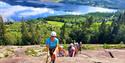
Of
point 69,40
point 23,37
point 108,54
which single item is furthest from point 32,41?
point 108,54

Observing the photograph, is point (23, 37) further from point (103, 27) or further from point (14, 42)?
point (103, 27)

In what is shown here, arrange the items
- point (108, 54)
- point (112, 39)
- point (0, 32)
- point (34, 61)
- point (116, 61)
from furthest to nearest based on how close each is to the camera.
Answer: point (0, 32), point (112, 39), point (108, 54), point (116, 61), point (34, 61)

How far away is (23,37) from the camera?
126938 mm

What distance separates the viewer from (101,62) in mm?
25016

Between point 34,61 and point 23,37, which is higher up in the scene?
point 34,61

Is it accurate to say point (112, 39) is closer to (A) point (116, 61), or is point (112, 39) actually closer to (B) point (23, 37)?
(B) point (23, 37)

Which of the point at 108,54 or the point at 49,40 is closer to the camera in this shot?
the point at 49,40

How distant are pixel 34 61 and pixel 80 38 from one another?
106357 millimetres

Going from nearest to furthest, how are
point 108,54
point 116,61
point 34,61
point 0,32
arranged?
point 34,61
point 116,61
point 108,54
point 0,32

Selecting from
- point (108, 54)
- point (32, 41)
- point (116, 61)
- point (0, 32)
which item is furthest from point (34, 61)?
point (0, 32)

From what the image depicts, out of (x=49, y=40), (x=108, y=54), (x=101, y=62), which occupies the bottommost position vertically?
(x=108, y=54)

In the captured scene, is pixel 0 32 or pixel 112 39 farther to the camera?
pixel 0 32

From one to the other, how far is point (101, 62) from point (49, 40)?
672cm

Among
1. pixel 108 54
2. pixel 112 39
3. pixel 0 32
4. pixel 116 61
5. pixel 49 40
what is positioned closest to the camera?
pixel 49 40
